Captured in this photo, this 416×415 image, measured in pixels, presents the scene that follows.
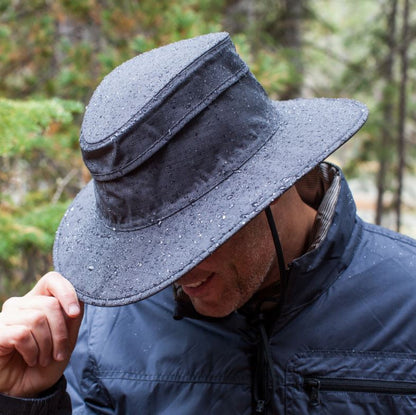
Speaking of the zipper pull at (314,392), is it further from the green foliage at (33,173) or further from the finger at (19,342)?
the green foliage at (33,173)

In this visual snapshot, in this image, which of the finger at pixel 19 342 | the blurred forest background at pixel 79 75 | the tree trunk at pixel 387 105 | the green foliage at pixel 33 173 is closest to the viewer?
the finger at pixel 19 342

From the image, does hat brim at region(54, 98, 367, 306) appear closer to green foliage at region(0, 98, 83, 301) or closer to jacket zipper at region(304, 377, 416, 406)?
jacket zipper at region(304, 377, 416, 406)

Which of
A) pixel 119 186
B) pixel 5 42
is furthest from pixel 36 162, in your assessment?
pixel 119 186

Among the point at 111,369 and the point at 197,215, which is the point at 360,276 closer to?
the point at 197,215

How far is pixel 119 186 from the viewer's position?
136 cm

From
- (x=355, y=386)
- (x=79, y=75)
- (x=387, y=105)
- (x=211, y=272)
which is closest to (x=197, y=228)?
(x=211, y=272)

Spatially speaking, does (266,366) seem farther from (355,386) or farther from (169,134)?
(169,134)

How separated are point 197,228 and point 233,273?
0.35 meters

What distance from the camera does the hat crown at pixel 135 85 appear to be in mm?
1340

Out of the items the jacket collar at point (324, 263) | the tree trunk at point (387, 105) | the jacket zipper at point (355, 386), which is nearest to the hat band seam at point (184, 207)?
the jacket collar at point (324, 263)

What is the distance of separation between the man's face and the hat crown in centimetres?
52

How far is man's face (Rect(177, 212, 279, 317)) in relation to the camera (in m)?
1.57

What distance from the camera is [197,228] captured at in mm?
1299

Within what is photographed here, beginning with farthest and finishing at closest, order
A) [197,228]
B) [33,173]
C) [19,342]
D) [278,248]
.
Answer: [33,173] → [278,248] → [19,342] → [197,228]
